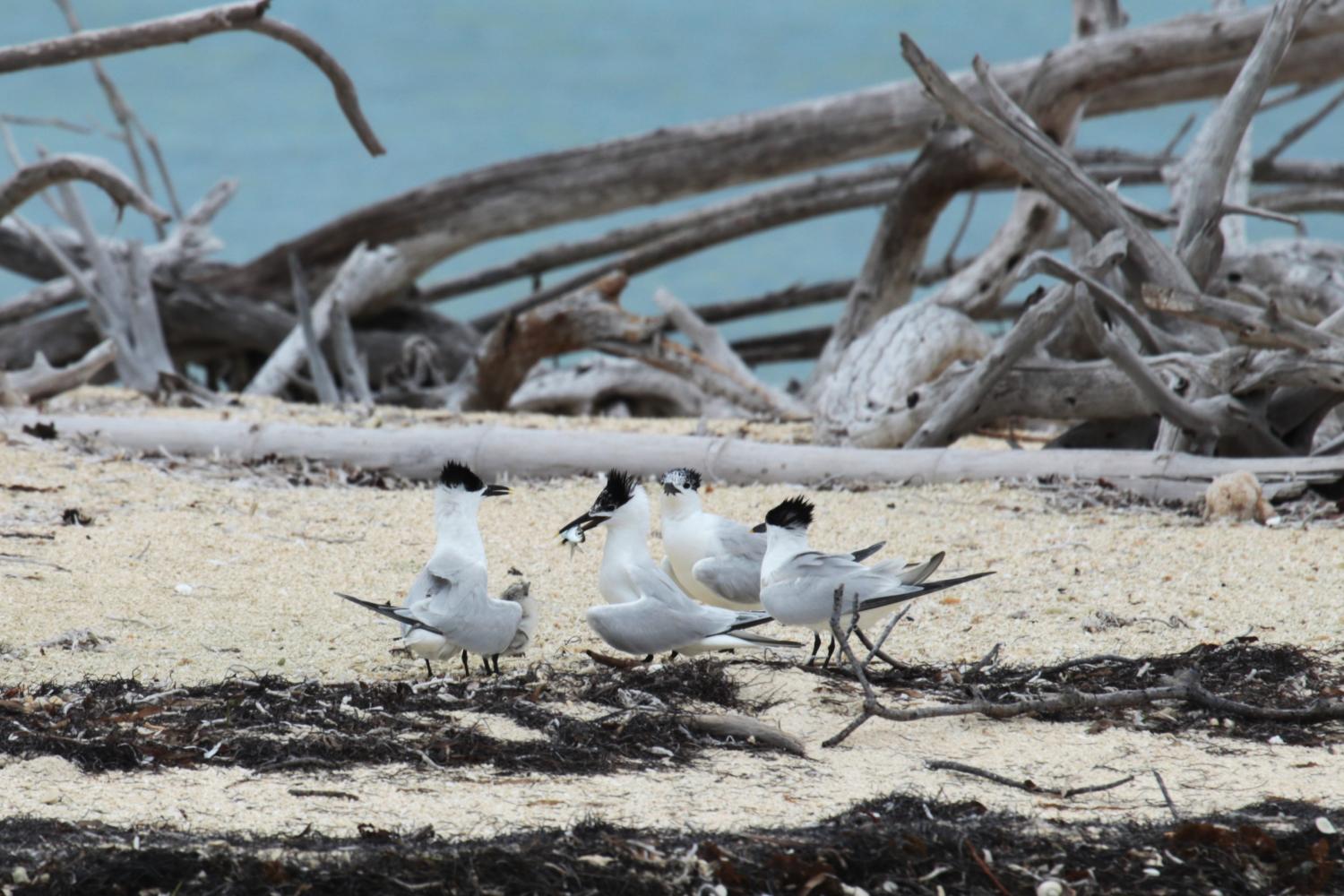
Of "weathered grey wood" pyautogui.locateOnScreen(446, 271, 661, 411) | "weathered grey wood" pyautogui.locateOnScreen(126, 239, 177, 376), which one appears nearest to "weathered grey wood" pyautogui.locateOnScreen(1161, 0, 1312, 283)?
"weathered grey wood" pyautogui.locateOnScreen(446, 271, 661, 411)

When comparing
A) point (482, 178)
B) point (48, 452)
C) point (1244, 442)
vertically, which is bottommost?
point (48, 452)

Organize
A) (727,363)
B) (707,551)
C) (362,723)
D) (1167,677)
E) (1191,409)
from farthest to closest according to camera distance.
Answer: (727,363) → (1191,409) → (707,551) → (1167,677) → (362,723)

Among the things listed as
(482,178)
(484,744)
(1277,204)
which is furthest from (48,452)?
(1277,204)

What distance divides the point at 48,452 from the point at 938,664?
4142 millimetres

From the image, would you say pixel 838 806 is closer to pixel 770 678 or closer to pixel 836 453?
pixel 770 678

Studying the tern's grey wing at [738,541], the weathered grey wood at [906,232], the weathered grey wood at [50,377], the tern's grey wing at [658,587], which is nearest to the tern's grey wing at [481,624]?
the tern's grey wing at [658,587]

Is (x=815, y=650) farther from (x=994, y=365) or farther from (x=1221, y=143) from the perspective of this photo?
(x=1221, y=143)

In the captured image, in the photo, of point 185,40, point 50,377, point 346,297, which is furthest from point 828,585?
point 346,297

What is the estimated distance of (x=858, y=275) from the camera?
936 cm

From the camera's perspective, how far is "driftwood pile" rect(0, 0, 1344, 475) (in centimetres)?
636

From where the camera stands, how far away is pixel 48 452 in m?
6.36

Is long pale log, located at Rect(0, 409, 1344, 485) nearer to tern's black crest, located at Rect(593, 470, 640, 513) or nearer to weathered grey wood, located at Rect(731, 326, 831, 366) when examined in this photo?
tern's black crest, located at Rect(593, 470, 640, 513)

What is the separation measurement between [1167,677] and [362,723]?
2.00 meters

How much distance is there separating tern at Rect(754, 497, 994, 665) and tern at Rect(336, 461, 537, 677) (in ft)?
2.22
